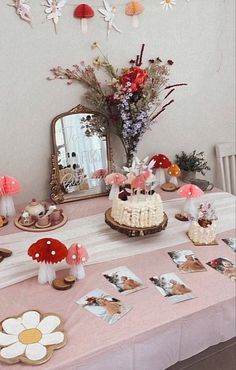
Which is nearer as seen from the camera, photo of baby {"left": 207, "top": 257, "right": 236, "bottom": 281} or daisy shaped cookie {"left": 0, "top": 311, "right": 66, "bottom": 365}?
daisy shaped cookie {"left": 0, "top": 311, "right": 66, "bottom": 365}

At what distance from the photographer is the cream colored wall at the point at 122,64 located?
5.86 feet

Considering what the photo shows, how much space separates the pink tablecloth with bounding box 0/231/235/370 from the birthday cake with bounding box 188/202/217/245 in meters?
0.20

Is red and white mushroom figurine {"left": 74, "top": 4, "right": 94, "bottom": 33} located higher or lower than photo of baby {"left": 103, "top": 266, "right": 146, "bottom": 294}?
higher

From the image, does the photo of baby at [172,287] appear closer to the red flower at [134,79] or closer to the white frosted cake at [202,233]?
the white frosted cake at [202,233]

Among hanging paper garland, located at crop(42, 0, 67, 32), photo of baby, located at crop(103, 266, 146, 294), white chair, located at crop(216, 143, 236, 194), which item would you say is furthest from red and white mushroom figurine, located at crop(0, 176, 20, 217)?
white chair, located at crop(216, 143, 236, 194)

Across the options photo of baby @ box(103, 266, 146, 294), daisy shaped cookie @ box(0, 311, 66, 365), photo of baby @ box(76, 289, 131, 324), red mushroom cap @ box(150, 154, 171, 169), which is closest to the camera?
daisy shaped cookie @ box(0, 311, 66, 365)

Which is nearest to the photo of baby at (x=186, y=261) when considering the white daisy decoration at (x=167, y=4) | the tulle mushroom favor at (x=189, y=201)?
the tulle mushroom favor at (x=189, y=201)

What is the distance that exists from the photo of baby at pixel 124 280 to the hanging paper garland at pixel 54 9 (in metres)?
1.20

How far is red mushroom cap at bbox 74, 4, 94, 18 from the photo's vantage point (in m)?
A: 1.81

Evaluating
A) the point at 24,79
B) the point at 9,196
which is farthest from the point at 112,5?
the point at 9,196

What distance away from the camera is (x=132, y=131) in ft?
6.30

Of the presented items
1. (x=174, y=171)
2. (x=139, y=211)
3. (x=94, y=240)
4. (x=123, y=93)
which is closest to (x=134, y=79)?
(x=123, y=93)

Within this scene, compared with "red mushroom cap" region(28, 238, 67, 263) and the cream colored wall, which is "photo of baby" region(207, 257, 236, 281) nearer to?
"red mushroom cap" region(28, 238, 67, 263)

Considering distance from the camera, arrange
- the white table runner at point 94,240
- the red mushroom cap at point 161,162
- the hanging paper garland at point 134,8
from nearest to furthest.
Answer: the white table runner at point 94,240 < the hanging paper garland at point 134,8 < the red mushroom cap at point 161,162
